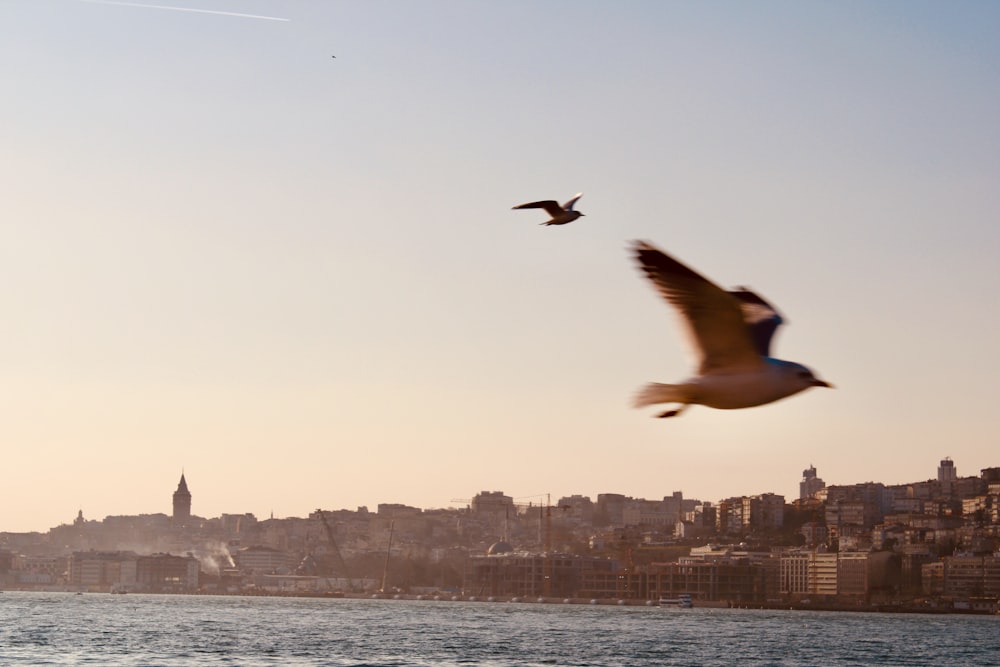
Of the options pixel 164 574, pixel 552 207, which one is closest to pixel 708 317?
pixel 552 207

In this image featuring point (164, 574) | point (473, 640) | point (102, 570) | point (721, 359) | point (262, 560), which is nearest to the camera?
point (721, 359)

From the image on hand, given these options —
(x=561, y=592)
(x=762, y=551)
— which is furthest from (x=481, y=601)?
(x=762, y=551)

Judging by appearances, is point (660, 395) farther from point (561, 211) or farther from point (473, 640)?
point (473, 640)

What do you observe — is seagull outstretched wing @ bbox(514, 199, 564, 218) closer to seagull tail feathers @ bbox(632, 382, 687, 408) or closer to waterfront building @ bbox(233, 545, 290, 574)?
seagull tail feathers @ bbox(632, 382, 687, 408)

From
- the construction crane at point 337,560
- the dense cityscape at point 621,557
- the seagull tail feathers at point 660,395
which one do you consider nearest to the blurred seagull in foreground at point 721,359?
the seagull tail feathers at point 660,395

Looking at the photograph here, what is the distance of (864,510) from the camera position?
143 meters

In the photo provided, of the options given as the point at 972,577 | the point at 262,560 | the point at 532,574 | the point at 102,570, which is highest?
the point at 262,560

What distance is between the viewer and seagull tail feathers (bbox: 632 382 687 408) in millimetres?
5008

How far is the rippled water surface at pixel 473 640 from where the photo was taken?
4572 cm

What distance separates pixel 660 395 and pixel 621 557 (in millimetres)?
136274

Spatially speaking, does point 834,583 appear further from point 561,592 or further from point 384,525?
point 384,525

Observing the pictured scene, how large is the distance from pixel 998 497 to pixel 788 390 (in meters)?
135

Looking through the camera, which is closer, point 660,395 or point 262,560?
point 660,395

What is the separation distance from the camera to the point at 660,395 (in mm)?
5047
